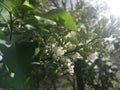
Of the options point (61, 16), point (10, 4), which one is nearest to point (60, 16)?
point (61, 16)

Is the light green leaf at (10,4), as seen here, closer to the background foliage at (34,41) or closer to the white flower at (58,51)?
the background foliage at (34,41)

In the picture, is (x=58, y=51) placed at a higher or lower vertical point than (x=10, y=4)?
lower

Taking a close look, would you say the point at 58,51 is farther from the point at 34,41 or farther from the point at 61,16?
A: the point at 61,16

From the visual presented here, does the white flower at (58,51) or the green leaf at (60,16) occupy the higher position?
the green leaf at (60,16)

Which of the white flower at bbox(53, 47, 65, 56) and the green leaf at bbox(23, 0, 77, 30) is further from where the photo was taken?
the white flower at bbox(53, 47, 65, 56)

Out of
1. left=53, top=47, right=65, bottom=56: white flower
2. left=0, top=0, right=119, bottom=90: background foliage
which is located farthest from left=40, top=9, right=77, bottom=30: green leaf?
left=53, top=47, right=65, bottom=56: white flower

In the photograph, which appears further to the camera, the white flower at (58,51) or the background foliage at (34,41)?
the white flower at (58,51)

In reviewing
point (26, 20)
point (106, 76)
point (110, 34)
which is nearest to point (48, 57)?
point (26, 20)

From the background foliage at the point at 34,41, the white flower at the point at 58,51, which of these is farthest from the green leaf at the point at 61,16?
the white flower at the point at 58,51

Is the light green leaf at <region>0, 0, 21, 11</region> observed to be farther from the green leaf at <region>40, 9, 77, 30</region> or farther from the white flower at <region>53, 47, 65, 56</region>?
the white flower at <region>53, 47, 65, 56</region>
